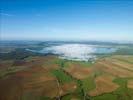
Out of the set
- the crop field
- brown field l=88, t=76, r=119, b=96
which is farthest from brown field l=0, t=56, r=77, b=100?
brown field l=88, t=76, r=119, b=96

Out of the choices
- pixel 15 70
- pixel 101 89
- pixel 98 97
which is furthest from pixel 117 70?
pixel 15 70

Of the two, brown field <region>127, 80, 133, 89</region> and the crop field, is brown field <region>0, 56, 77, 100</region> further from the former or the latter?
brown field <region>127, 80, 133, 89</region>

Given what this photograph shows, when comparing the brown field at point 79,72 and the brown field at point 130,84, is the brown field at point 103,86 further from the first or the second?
the brown field at point 79,72

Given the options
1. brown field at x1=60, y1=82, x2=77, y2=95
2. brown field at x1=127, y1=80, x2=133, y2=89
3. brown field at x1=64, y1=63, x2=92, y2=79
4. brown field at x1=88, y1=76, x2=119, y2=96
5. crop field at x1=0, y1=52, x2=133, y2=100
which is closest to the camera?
crop field at x1=0, y1=52, x2=133, y2=100

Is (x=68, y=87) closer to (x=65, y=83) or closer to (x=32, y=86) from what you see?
(x=65, y=83)

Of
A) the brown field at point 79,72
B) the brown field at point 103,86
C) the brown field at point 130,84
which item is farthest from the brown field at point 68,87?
the brown field at point 130,84

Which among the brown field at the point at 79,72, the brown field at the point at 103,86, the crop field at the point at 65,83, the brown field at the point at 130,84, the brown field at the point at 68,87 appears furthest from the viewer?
the brown field at the point at 79,72

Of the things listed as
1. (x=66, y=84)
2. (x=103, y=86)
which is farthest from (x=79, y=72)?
(x=103, y=86)

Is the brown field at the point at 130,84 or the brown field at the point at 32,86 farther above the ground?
the brown field at the point at 130,84
